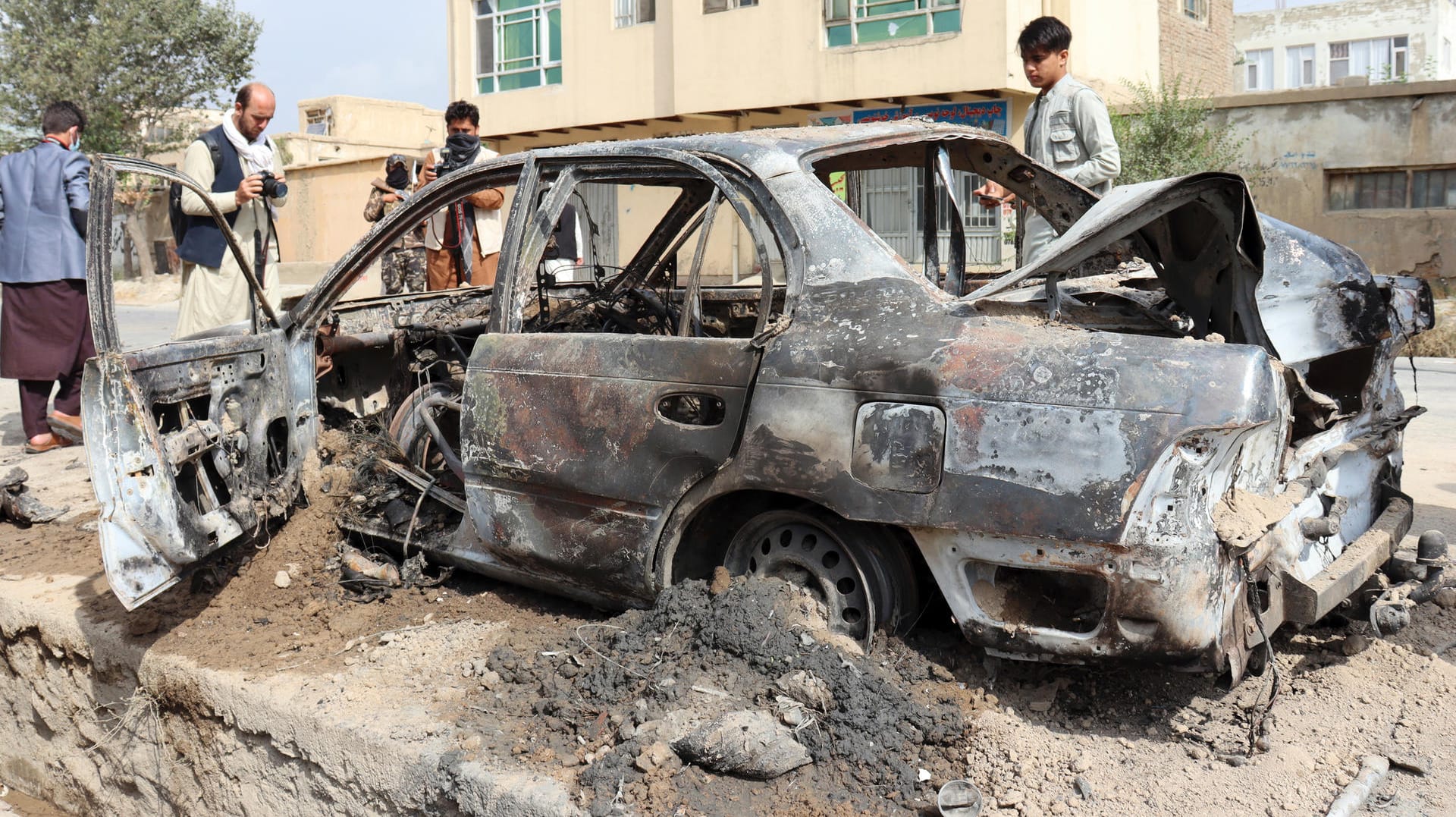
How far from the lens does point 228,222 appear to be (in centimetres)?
574

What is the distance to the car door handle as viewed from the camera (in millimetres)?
3012

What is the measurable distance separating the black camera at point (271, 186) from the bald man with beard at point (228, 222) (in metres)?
0.03

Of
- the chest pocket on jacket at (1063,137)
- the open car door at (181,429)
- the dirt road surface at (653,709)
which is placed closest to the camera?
the dirt road surface at (653,709)

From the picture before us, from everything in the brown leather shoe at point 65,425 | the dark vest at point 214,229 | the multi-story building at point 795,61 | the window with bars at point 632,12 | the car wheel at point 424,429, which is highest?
the window with bars at point 632,12

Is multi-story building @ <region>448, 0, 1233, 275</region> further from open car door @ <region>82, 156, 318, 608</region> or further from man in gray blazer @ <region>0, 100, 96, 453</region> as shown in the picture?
open car door @ <region>82, 156, 318, 608</region>

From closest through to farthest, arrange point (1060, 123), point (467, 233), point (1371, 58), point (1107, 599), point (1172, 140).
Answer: point (1107, 599) → point (1060, 123) → point (467, 233) → point (1172, 140) → point (1371, 58)

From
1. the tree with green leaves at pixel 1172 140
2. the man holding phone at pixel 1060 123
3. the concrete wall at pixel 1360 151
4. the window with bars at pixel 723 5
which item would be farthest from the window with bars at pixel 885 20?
the man holding phone at pixel 1060 123

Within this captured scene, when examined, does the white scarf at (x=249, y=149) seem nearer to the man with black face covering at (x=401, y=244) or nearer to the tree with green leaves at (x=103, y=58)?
the man with black face covering at (x=401, y=244)

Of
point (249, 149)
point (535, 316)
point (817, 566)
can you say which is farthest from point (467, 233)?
point (817, 566)

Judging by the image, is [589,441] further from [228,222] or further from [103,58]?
[103,58]

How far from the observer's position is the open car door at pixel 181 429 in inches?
131

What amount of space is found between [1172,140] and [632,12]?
9416 millimetres

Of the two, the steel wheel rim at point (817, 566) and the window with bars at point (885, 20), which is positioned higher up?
the window with bars at point (885, 20)

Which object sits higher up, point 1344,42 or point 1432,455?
point 1344,42
